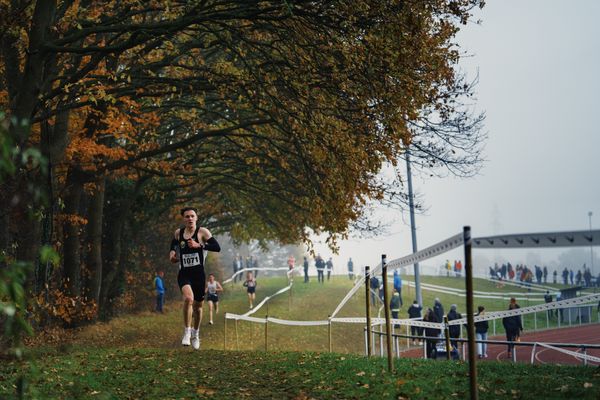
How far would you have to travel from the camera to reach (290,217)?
3173cm

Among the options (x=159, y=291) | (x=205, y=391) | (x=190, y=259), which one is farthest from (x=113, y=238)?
(x=205, y=391)

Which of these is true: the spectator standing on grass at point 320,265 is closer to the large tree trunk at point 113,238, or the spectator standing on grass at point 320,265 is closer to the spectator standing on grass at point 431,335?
the large tree trunk at point 113,238

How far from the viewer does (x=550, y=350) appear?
106 feet

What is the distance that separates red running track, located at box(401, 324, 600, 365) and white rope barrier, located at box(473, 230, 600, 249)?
2036 cm

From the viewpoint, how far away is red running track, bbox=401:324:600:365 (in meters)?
29.2

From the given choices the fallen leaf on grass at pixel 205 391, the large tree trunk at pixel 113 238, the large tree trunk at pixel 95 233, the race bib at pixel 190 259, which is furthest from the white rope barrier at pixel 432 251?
the large tree trunk at pixel 113 238

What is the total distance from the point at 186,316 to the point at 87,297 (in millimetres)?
13975

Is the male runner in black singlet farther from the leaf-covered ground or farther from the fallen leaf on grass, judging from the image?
the fallen leaf on grass

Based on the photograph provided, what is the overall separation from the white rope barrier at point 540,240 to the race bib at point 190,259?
8.16 metres

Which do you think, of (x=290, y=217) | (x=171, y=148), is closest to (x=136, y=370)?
(x=171, y=148)

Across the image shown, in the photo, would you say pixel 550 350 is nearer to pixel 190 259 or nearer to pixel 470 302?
pixel 190 259

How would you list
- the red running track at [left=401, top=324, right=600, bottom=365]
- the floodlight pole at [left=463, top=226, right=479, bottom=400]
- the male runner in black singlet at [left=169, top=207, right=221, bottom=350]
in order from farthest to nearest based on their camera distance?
the red running track at [left=401, top=324, right=600, bottom=365] → the male runner in black singlet at [left=169, top=207, right=221, bottom=350] → the floodlight pole at [left=463, top=226, right=479, bottom=400]

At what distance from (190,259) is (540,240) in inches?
353

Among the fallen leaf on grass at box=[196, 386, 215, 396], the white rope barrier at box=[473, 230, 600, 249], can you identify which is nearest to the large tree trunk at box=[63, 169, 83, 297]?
the fallen leaf on grass at box=[196, 386, 215, 396]
